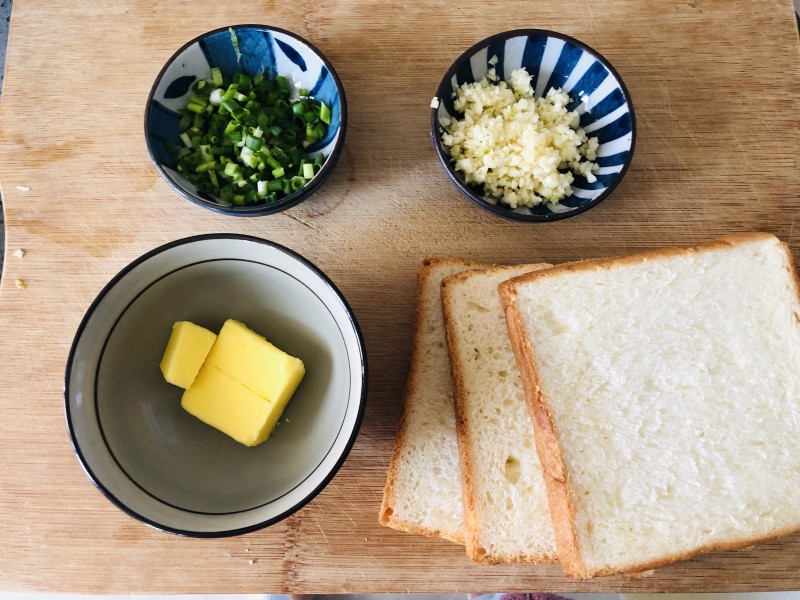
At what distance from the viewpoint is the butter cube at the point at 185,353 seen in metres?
1.62

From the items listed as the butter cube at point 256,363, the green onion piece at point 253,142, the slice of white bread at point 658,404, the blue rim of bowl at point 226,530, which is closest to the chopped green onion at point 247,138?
the green onion piece at point 253,142

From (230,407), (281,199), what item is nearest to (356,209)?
(281,199)

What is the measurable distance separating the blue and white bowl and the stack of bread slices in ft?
0.65

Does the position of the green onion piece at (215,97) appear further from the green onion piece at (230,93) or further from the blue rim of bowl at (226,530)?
the blue rim of bowl at (226,530)

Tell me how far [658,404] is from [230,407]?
1106mm

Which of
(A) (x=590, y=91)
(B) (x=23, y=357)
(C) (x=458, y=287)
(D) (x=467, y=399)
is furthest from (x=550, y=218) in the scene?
(B) (x=23, y=357)

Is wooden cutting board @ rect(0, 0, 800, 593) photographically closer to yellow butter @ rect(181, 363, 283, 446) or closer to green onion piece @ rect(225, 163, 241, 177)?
green onion piece @ rect(225, 163, 241, 177)

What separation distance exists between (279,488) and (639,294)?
1.07 m

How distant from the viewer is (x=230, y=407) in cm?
162

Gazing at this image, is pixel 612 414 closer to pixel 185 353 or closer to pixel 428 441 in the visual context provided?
pixel 428 441

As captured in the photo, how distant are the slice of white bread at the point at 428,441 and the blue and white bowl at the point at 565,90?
266 millimetres

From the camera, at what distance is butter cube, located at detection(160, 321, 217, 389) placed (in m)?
1.62

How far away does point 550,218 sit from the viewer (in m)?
1.78

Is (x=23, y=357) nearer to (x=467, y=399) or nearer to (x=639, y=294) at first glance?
(x=467, y=399)
